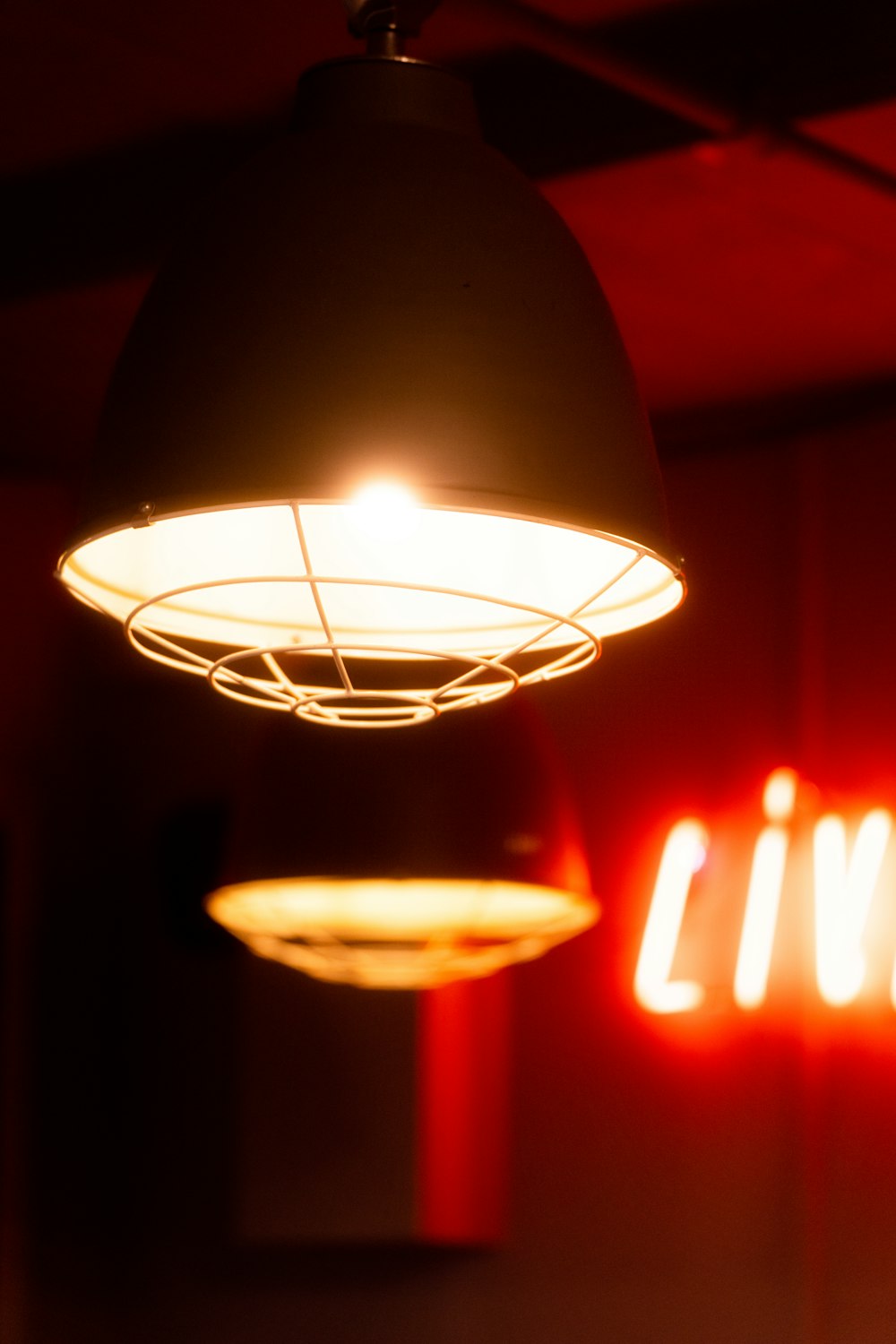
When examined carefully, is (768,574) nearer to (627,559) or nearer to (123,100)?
(123,100)

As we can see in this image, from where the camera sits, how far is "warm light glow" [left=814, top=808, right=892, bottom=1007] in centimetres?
431

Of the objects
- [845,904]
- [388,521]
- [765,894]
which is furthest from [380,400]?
[765,894]

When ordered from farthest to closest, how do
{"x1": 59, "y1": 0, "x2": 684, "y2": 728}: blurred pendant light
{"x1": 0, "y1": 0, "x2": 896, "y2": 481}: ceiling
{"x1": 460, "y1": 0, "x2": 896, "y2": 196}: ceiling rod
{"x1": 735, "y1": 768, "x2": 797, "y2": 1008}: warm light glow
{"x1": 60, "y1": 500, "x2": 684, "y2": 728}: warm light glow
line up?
{"x1": 735, "y1": 768, "x2": 797, "y2": 1008}: warm light glow, {"x1": 0, "y1": 0, "x2": 896, "y2": 481}: ceiling, {"x1": 460, "y1": 0, "x2": 896, "y2": 196}: ceiling rod, {"x1": 60, "y1": 500, "x2": 684, "y2": 728}: warm light glow, {"x1": 59, "y1": 0, "x2": 684, "y2": 728}: blurred pendant light

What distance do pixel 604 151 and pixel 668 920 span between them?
196 cm

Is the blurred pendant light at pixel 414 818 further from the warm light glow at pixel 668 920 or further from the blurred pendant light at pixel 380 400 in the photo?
the warm light glow at pixel 668 920

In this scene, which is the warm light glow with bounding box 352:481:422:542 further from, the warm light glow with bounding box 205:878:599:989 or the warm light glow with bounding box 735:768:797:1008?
the warm light glow with bounding box 735:768:797:1008

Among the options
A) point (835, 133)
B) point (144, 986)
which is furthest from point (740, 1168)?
point (835, 133)

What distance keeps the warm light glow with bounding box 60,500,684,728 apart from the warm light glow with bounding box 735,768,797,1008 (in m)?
2.89

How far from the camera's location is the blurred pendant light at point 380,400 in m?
1.31

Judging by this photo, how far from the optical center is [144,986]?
221 inches

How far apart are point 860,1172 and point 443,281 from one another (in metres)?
3.32

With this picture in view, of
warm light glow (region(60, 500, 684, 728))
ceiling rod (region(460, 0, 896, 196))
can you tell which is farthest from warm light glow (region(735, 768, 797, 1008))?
warm light glow (region(60, 500, 684, 728))

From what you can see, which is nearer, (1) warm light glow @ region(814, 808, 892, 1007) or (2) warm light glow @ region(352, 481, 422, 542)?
(2) warm light glow @ region(352, 481, 422, 542)

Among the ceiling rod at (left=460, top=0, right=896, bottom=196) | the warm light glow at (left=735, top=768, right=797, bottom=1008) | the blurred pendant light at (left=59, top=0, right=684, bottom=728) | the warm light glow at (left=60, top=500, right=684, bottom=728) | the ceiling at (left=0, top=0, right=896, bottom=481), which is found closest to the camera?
the blurred pendant light at (left=59, top=0, right=684, bottom=728)
